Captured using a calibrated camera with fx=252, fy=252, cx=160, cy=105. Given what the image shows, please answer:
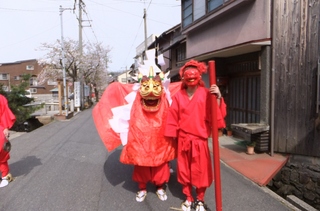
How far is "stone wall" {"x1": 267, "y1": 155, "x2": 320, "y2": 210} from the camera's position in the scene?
16.4ft

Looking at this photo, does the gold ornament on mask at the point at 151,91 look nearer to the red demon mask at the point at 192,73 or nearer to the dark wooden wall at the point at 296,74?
the red demon mask at the point at 192,73

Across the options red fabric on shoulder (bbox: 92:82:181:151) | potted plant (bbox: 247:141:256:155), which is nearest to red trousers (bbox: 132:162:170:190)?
red fabric on shoulder (bbox: 92:82:181:151)

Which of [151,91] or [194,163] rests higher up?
[151,91]

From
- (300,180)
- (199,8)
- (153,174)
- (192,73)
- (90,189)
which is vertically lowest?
(300,180)

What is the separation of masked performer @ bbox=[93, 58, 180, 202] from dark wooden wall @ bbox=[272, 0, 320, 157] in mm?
3123

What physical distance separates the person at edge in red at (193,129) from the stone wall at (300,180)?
108 inches

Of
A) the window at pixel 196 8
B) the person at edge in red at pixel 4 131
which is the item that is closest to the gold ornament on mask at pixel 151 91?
the person at edge in red at pixel 4 131

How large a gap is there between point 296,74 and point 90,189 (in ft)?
15.7

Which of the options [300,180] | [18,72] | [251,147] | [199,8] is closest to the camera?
[300,180]

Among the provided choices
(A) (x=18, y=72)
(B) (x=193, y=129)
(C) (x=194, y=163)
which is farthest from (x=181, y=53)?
(A) (x=18, y=72)

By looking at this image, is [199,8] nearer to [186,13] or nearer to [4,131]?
[186,13]

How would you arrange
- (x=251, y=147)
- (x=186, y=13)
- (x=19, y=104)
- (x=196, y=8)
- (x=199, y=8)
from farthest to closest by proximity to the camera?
1. (x=19, y=104)
2. (x=186, y=13)
3. (x=196, y=8)
4. (x=199, y=8)
5. (x=251, y=147)

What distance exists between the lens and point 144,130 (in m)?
3.72

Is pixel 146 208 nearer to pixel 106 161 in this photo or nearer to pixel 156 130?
pixel 156 130
